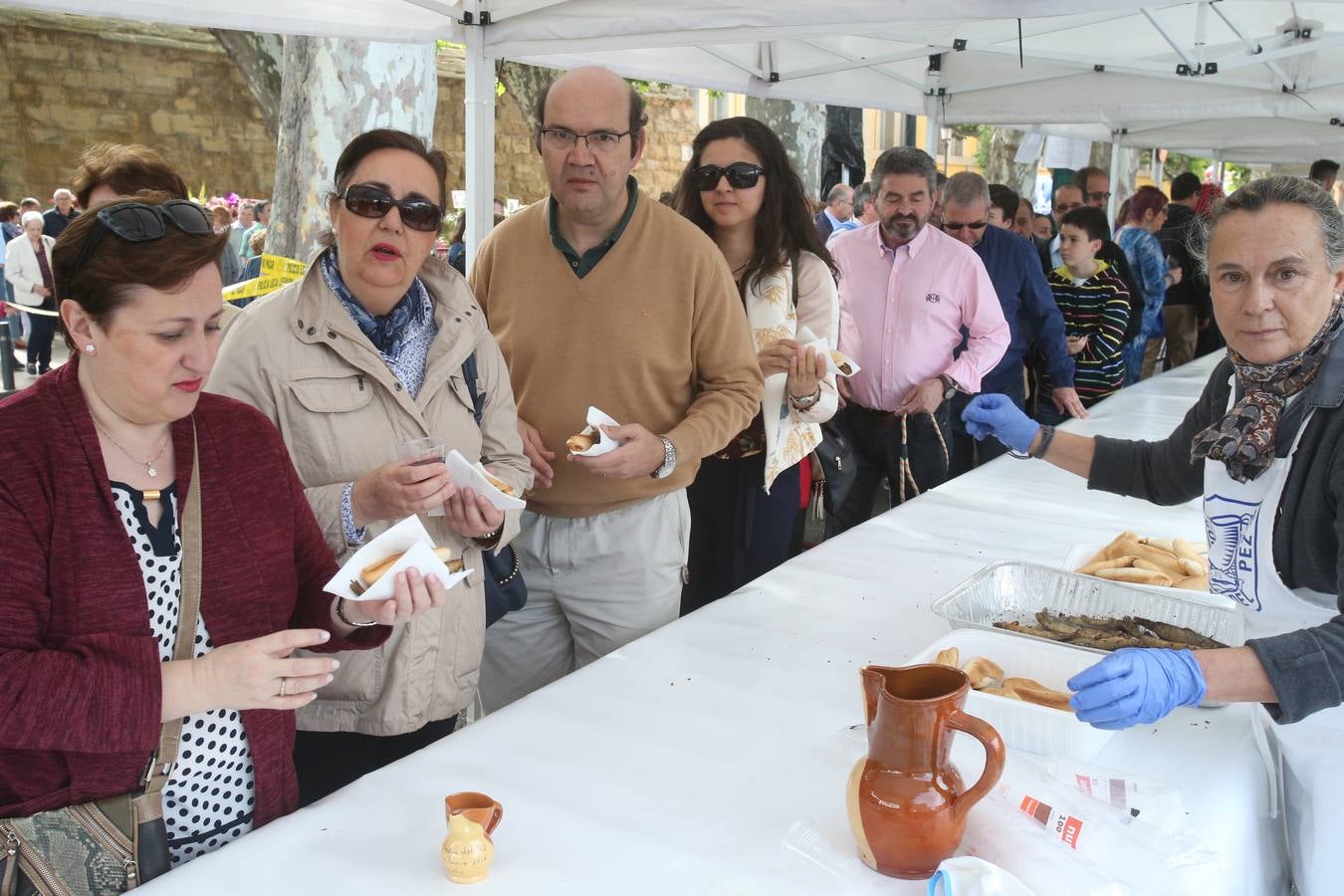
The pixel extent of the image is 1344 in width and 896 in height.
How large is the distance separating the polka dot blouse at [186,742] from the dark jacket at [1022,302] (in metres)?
3.74

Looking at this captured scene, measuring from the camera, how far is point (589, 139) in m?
2.29

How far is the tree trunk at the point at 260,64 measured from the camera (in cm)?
984

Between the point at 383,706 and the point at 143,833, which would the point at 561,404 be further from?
the point at 143,833

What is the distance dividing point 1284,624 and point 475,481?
4.42ft

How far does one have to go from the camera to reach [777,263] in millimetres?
2941

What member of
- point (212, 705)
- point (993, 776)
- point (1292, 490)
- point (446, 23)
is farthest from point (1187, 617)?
point (446, 23)

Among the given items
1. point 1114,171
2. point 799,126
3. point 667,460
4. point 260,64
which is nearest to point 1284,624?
point 667,460

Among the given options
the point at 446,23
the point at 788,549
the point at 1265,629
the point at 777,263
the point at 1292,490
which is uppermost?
the point at 446,23

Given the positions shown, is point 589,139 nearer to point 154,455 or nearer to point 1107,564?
point 154,455

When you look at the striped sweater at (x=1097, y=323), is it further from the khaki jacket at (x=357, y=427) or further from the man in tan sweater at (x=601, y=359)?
the khaki jacket at (x=357, y=427)

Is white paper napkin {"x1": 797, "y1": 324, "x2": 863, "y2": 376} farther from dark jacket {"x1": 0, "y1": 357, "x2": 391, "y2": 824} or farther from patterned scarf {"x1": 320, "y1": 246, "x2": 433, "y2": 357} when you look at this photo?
dark jacket {"x1": 0, "y1": 357, "x2": 391, "y2": 824}

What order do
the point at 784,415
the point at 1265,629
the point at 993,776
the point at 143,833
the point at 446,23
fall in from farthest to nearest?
the point at 446,23
the point at 784,415
the point at 1265,629
the point at 143,833
the point at 993,776

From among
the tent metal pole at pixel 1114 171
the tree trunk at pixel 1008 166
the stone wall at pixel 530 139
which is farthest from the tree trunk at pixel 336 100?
the stone wall at pixel 530 139

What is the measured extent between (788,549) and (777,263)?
2.65ft
